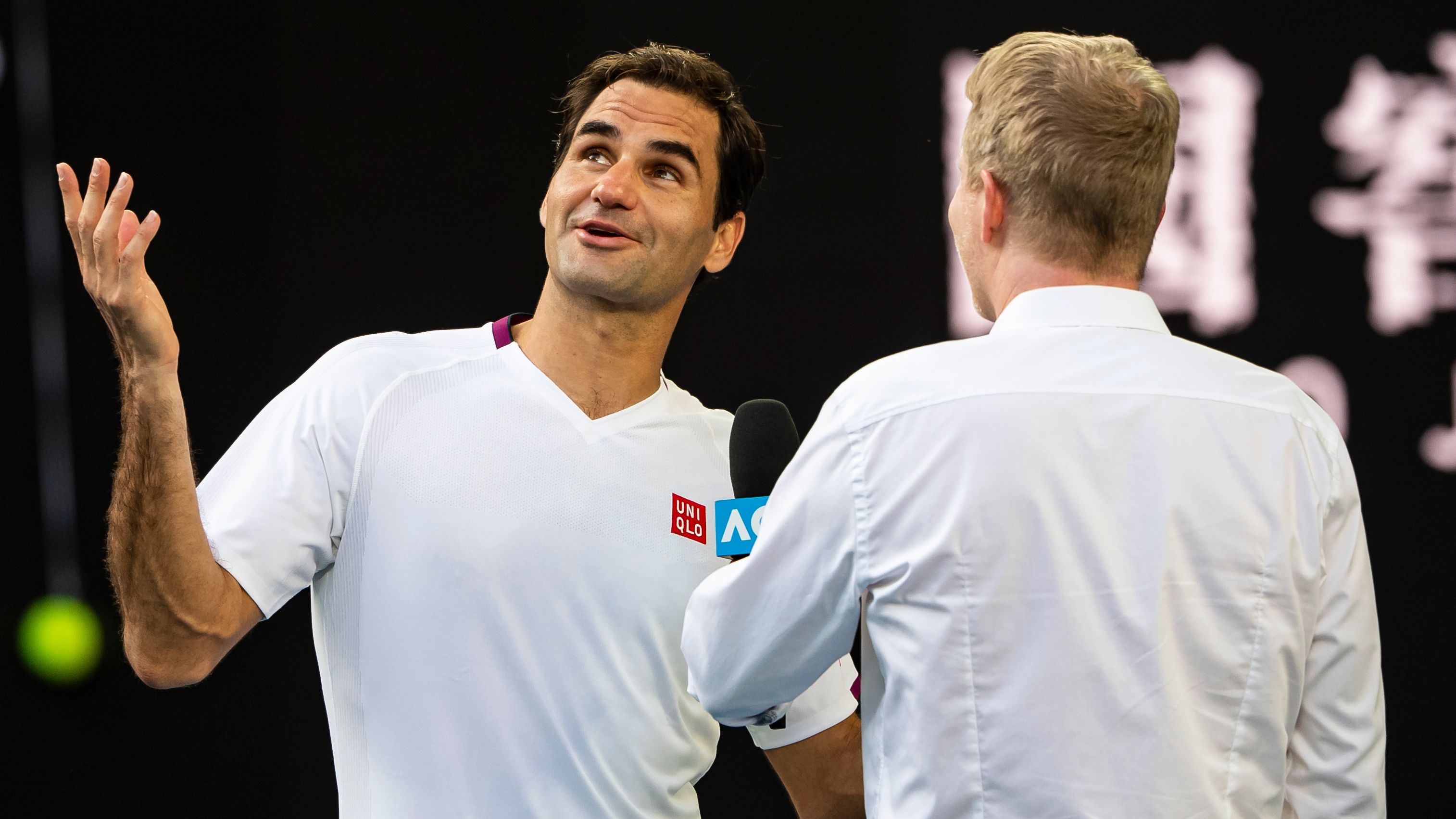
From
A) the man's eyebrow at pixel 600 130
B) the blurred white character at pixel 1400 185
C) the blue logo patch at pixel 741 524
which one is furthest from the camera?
the blurred white character at pixel 1400 185

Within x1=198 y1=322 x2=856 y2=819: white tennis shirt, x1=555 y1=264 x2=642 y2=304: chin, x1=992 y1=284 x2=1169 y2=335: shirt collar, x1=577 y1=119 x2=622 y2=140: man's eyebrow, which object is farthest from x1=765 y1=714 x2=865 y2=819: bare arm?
x1=577 y1=119 x2=622 y2=140: man's eyebrow

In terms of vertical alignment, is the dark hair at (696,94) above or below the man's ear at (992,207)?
above

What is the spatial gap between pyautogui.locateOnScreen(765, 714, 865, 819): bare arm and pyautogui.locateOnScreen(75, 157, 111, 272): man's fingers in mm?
932

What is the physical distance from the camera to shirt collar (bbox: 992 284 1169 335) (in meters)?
0.99

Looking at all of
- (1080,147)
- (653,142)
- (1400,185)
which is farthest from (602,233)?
(1400,185)

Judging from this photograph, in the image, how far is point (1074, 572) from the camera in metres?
0.93

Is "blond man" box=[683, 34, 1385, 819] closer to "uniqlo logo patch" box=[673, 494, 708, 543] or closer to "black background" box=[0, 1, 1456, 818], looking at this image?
"uniqlo logo patch" box=[673, 494, 708, 543]

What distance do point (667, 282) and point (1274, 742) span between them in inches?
35.2

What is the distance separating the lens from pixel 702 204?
1.65m

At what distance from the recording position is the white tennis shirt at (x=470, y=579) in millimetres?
1329

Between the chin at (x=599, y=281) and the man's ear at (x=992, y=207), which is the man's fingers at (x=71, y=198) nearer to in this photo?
the chin at (x=599, y=281)

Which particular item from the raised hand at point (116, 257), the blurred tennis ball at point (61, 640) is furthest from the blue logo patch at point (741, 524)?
the blurred tennis ball at point (61, 640)

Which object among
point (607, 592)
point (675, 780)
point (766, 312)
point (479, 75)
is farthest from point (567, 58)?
point (675, 780)

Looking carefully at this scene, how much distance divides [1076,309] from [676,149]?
0.77 meters
